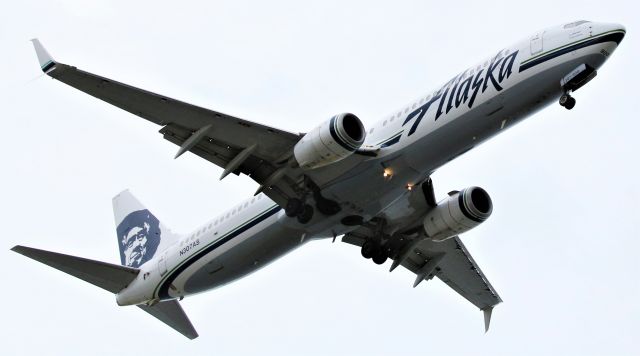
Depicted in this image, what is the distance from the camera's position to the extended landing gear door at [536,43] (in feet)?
106

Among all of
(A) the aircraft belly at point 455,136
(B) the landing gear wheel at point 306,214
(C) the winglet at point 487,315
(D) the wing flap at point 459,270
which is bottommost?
(C) the winglet at point 487,315

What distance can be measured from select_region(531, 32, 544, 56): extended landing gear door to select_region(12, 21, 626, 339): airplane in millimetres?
44

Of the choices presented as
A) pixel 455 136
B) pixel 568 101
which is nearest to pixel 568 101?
pixel 568 101

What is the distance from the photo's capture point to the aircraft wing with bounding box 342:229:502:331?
42.3m

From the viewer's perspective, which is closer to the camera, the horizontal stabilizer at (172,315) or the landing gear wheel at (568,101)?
the landing gear wheel at (568,101)

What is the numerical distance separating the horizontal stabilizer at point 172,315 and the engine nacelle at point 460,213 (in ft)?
33.7

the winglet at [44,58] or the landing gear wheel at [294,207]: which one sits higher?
the winglet at [44,58]

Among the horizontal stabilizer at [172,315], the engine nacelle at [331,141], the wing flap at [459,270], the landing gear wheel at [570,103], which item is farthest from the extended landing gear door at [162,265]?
the landing gear wheel at [570,103]

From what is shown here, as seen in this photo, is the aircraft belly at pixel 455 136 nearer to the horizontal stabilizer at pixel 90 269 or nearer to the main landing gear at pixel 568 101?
the main landing gear at pixel 568 101

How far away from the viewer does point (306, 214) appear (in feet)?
116

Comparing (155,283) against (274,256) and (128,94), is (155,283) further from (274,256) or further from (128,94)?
(128,94)

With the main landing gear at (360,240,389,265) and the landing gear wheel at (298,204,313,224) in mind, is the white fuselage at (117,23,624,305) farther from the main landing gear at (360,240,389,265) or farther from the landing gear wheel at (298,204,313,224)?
the main landing gear at (360,240,389,265)

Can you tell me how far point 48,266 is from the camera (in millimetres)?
36500

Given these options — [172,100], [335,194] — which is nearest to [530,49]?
[335,194]
